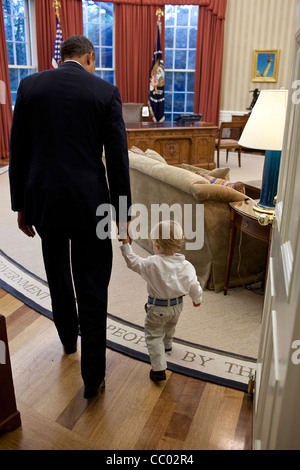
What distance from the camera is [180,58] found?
9688 mm

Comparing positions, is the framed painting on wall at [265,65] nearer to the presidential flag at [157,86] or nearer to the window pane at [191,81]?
the window pane at [191,81]

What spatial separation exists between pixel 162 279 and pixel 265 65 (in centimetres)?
857

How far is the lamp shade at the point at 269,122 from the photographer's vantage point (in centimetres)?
238

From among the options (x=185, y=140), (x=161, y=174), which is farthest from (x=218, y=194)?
(x=185, y=140)

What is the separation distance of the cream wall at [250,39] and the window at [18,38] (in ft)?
14.0

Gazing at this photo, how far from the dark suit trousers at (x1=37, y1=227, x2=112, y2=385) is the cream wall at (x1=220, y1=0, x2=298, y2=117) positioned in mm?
8483

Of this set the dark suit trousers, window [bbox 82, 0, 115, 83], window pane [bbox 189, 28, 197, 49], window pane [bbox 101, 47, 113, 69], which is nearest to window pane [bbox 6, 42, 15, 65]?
window [bbox 82, 0, 115, 83]

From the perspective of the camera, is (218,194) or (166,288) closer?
(166,288)

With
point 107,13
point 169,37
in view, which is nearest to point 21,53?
point 107,13

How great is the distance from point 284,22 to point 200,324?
329 inches

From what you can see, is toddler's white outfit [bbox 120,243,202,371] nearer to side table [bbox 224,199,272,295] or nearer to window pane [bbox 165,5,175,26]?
side table [bbox 224,199,272,295]

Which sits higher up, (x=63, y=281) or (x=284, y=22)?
(x=284, y=22)

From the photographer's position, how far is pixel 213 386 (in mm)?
2170
